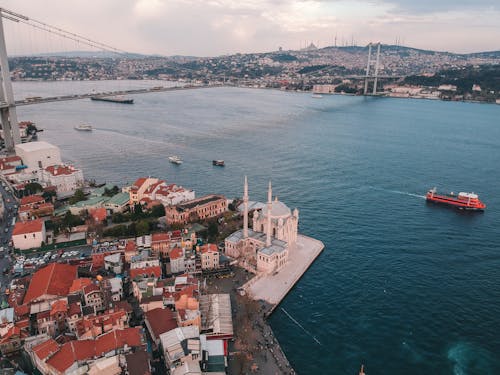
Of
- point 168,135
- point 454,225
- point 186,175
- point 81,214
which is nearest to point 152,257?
point 81,214

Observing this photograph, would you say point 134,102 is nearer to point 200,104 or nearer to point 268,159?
point 200,104

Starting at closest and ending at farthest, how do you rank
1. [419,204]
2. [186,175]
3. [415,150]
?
[419,204], [186,175], [415,150]

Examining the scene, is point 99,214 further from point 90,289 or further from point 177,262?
point 90,289

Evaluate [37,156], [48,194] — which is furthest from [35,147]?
[48,194]

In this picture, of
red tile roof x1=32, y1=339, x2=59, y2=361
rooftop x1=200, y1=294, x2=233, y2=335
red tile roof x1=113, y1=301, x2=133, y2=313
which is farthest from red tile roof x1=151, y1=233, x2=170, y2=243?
red tile roof x1=32, y1=339, x2=59, y2=361

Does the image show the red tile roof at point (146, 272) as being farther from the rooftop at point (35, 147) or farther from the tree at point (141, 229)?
the rooftop at point (35, 147)

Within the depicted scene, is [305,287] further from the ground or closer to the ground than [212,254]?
closer to the ground
